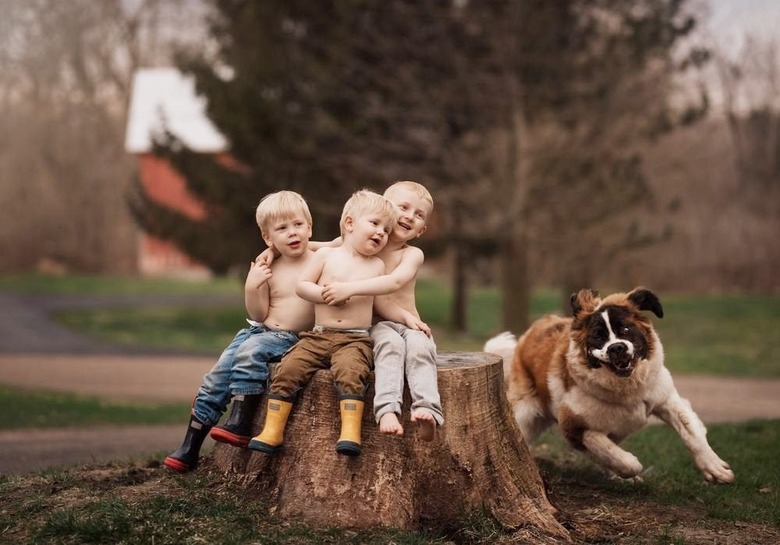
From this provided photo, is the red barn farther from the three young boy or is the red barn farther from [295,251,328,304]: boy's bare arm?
[295,251,328,304]: boy's bare arm

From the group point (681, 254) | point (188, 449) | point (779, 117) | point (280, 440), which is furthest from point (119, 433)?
point (779, 117)

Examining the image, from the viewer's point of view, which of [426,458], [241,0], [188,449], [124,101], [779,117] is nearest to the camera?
[426,458]

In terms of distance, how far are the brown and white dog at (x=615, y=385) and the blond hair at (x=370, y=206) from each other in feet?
5.03

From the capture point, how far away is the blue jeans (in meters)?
5.27

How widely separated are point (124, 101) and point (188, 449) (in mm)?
36777

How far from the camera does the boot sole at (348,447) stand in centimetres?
485

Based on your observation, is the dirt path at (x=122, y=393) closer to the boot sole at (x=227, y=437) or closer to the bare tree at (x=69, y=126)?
the boot sole at (x=227, y=437)

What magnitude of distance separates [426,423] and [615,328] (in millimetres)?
1646

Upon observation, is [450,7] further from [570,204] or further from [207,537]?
[207,537]

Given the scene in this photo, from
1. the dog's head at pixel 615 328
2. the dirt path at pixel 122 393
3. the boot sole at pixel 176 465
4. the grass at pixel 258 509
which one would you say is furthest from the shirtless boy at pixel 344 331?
the dirt path at pixel 122 393

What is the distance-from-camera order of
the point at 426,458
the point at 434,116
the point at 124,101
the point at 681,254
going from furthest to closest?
the point at 124,101
the point at 681,254
the point at 434,116
the point at 426,458

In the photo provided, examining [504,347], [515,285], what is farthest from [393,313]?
[515,285]

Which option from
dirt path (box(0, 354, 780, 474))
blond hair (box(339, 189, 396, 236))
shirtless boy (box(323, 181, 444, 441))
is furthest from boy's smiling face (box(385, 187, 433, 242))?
dirt path (box(0, 354, 780, 474))

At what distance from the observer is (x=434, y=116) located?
1872 centimetres
